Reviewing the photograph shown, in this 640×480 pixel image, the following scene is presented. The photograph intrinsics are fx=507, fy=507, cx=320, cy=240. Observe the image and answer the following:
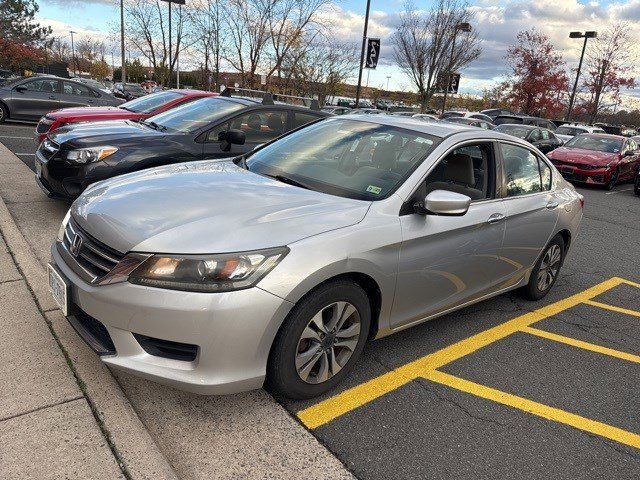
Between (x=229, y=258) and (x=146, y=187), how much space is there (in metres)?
1.03

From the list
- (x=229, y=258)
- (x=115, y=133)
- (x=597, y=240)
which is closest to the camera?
(x=229, y=258)

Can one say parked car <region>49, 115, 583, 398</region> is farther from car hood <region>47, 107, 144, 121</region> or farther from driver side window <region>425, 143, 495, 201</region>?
car hood <region>47, 107, 144, 121</region>

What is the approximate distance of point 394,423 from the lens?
9.16 feet

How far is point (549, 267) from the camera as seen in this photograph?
4738 millimetres

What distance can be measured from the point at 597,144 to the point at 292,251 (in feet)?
49.7

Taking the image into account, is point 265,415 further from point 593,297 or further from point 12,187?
point 12,187

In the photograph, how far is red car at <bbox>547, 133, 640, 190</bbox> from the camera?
13.5 metres

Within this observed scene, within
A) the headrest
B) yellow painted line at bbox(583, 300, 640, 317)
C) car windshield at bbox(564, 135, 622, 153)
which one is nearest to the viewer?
the headrest

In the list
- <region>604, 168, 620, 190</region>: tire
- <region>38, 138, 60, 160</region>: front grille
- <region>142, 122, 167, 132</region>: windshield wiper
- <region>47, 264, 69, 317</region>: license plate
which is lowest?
<region>604, 168, 620, 190</region>: tire

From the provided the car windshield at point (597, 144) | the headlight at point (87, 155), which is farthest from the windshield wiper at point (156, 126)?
the car windshield at point (597, 144)

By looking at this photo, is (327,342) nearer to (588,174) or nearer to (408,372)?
(408,372)

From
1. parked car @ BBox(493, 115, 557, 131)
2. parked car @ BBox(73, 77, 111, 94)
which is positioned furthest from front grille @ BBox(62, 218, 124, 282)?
parked car @ BBox(493, 115, 557, 131)

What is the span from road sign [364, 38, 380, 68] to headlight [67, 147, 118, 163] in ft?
44.5

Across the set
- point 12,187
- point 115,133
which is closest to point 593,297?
point 115,133
